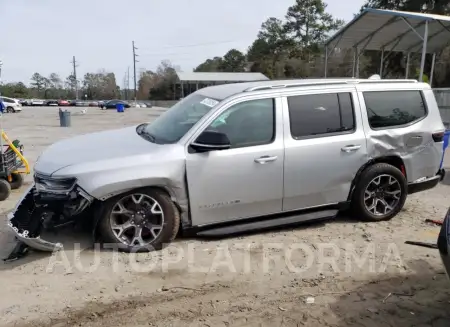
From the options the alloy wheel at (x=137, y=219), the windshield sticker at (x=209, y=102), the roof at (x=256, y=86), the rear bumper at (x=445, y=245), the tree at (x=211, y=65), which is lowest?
the alloy wheel at (x=137, y=219)

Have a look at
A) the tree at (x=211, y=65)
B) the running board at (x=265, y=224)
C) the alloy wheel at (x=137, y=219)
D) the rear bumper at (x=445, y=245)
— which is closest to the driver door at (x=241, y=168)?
the running board at (x=265, y=224)

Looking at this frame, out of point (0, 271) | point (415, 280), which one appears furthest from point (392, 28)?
point (0, 271)

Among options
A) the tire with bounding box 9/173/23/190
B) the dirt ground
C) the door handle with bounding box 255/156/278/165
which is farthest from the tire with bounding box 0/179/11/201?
the door handle with bounding box 255/156/278/165

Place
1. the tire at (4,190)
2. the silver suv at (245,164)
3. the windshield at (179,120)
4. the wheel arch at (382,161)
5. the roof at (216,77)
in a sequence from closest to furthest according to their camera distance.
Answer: the silver suv at (245,164) < the windshield at (179,120) < the wheel arch at (382,161) < the tire at (4,190) < the roof at (216,77)

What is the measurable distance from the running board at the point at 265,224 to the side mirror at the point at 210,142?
92cm

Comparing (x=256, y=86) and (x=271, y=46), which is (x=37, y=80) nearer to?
(x=271, y=46)

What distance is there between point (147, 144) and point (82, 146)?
31.1 inches

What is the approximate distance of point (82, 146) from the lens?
15.4ft

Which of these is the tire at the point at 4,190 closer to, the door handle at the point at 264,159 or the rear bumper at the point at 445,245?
the door handle at the point at 264,159

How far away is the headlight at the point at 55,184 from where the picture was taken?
4047mm

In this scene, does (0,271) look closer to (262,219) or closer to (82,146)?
(82,146)

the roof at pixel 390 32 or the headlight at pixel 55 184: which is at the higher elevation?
the roof at pixel 390 32

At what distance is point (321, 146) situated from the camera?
4.80 meters

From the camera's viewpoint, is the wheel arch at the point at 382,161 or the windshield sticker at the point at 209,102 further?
the wheel arch at the point at 382,161
